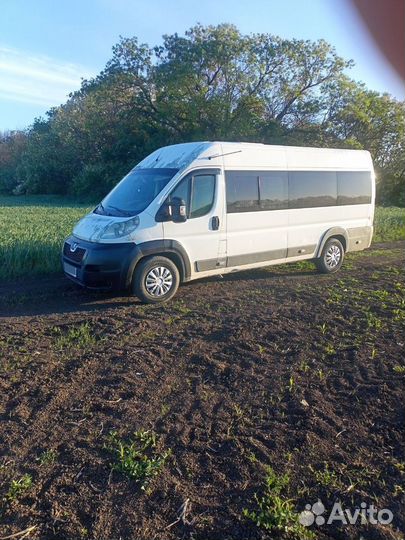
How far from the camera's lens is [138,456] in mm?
3271

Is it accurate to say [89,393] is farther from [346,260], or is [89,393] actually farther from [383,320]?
[346,260]

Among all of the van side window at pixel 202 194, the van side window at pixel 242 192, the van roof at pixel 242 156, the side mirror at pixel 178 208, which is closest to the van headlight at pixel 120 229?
the side mirror at pixel 178 208

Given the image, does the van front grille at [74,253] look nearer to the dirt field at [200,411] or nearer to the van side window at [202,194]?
the dirt field at [200,411]

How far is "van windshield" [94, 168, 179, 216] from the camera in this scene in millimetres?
7383

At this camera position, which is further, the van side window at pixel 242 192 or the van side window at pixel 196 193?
the van side window at pixel 242 192

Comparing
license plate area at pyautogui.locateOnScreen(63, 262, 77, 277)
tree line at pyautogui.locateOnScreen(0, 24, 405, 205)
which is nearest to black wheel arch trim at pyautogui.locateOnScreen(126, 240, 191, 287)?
license plate area at pyautogui.locateOnScreen(63, 262, 77, 277)

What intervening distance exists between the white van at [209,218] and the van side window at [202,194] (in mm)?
16

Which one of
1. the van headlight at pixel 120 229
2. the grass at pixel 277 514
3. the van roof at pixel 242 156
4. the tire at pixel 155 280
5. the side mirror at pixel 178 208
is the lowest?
the grass at pixel 277 514

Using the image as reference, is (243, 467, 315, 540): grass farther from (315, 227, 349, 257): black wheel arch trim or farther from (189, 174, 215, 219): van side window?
(315, 227, 349, 257): black wheel arch trim

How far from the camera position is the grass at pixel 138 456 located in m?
3.07

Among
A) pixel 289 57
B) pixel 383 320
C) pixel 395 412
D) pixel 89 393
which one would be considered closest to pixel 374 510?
pixel 395 412

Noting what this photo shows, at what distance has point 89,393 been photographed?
423 cm

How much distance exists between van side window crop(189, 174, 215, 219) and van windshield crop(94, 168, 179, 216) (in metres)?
0.42

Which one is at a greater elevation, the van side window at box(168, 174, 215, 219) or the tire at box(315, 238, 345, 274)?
the van side window at box(168, 174, 215, 219)
